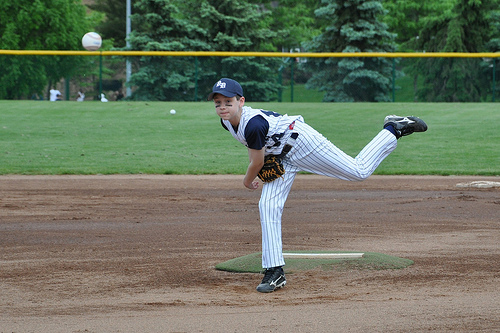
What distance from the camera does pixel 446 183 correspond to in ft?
34.5

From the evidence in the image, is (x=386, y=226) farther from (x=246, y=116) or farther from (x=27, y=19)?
(x=27, y=19)

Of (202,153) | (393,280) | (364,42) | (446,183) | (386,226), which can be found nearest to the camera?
(393,280)

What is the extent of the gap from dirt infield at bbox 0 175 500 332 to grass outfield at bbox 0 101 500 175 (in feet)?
6.83

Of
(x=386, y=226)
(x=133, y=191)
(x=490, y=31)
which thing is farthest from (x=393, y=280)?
(x=490, y=31)

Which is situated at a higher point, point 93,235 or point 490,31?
point 490,31

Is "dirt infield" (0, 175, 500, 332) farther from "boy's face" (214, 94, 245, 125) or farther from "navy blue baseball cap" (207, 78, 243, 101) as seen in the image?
"navy blue baseball cap" (207, 78, 243, 101)

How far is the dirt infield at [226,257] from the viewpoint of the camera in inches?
161

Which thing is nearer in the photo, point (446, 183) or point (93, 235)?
point (93, 235)

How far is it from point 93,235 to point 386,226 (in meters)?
3.23

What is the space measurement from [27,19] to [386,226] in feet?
115

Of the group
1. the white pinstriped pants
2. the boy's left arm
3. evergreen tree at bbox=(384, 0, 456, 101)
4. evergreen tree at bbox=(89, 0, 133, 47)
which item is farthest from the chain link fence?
evergreen tree at bbox=(89, 0, 133, 47)

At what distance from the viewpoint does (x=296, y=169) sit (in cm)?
487

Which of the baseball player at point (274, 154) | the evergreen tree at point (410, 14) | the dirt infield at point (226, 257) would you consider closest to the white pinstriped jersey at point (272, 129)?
the baseball player at point (274, 154)

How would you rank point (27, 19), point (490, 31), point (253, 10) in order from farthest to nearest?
point (27, 19)
point (490, 31)
point (253, 10)
